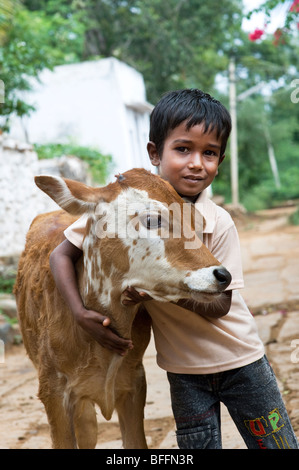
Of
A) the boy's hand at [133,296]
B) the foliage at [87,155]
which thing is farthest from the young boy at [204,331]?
the foliage at [87,155]

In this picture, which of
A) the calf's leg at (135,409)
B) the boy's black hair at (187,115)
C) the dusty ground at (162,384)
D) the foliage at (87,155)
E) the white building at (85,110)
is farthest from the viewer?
the white building at (85,110)

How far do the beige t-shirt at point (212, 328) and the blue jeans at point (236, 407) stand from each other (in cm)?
7

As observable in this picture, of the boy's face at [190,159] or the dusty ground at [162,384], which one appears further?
the dusty ground at [162,384]

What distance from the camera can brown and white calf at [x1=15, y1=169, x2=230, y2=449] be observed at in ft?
7.68

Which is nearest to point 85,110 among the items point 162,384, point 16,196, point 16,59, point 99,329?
point 16,59

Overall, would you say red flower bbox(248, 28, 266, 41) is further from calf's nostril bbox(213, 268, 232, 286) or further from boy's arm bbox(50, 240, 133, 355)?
calf's nostril bbox(213, 268, 232, 286)

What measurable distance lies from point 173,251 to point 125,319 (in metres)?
0.45

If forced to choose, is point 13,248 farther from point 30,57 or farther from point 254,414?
point 254,414

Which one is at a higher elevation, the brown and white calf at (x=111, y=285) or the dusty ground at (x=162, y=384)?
the brown and white calf at (x=111, y=285)

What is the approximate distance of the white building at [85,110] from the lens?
17219 mm

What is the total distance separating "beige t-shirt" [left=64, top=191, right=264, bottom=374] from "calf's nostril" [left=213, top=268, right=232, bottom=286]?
35 centimetres

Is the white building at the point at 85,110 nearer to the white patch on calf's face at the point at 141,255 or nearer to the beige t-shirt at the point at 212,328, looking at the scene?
the beige t-shirt at the point at 212,328

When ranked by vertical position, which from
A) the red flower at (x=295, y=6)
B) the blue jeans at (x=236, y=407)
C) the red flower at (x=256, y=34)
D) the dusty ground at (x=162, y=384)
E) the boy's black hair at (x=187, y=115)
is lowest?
the dusty ground at (x=162, y=384)

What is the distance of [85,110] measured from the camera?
57.3 feet
